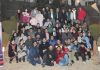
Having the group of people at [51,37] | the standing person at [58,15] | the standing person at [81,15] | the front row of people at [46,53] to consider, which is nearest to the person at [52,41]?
the group of people at [51,37]

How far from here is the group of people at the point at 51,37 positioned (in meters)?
14.9

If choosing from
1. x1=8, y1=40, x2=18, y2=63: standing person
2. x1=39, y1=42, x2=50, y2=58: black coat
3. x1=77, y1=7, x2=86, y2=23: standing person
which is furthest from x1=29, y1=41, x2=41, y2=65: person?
x1=77, y1=7, x2=86, y2=23: standing person

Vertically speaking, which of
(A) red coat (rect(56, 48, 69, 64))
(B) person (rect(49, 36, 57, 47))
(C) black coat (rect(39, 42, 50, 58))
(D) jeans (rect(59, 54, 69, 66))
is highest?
(B) person (rect(49, 36, 57, 47))

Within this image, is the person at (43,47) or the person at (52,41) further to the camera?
the person at (52,41)

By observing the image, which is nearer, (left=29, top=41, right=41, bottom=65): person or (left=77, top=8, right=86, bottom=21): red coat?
(left=29, top=41, right=41, bottom=65): person

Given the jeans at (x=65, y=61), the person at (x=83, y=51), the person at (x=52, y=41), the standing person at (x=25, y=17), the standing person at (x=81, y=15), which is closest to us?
the jeans at (x=65, y=61)

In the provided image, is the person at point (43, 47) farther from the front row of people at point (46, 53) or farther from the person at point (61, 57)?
the person at point (61, 57)

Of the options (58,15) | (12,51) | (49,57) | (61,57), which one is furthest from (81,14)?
(12,51)

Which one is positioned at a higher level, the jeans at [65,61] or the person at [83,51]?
the person at [83,51]

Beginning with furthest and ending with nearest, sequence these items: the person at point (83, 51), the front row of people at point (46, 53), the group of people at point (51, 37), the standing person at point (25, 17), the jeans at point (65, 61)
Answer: the standing person at point (25, 17)
the person at point (83, 51)
the group of people at point (51, 37)
the front row of people at point (46, 53)
the jeans at point (65, 61)

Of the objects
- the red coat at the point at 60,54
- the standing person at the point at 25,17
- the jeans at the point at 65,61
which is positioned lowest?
the jeans at the point at 65,61

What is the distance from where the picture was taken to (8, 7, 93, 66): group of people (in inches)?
586

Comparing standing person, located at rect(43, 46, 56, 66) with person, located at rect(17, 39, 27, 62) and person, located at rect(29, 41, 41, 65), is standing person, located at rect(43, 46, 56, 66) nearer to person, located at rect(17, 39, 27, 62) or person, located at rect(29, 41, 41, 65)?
person, located at rect(29, 41, 41, 65)

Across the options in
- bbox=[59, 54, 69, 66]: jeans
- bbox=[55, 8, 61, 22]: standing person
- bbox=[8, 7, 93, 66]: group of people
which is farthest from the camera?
bbox=[55, 8, 61, 22]: standing person
